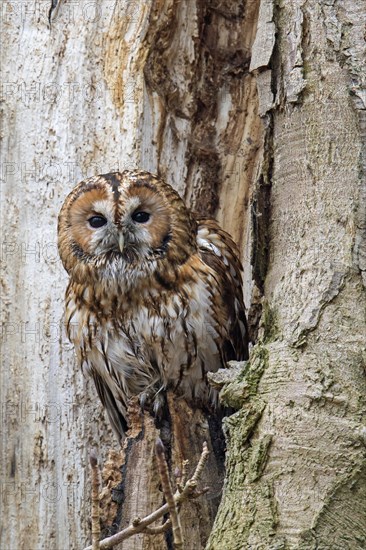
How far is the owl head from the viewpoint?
335 cm

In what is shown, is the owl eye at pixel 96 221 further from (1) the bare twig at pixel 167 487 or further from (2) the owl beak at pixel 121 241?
(1) the bare twig at pixel 167 487

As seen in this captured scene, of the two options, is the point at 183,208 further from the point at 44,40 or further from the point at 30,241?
the point at 44,40

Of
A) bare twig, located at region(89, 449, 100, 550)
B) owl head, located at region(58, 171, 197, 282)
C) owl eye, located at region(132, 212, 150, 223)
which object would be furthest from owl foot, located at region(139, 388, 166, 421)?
bare twig, located at region(89, 449, 100, 550)

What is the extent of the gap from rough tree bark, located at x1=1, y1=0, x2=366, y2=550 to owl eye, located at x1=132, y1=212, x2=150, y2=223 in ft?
0.96

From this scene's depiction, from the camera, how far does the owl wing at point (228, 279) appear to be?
348 centimetres

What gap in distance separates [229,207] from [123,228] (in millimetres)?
758

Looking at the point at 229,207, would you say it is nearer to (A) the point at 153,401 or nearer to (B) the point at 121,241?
(B) the point at 121,241

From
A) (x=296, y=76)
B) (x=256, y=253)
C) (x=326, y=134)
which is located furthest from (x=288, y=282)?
(x=296, y=76)

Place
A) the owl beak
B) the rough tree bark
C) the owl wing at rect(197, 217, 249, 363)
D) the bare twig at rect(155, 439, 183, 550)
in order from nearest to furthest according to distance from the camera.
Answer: the bare twig at rect(155, 439, 183, 550) < the rough tree bark < the owl beak < the owl wing at rect(197, 217, 249, 363)

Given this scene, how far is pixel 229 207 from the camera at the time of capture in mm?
3977

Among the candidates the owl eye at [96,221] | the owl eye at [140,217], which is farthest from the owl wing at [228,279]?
the owl eye at [96,221]

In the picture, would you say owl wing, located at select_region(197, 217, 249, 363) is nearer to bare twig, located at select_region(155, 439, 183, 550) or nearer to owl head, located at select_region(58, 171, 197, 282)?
owl head, located at select_region(58, 171, 197, 282)

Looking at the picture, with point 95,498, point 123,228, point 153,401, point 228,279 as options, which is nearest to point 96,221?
point 123,228

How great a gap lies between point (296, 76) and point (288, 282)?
65cm
